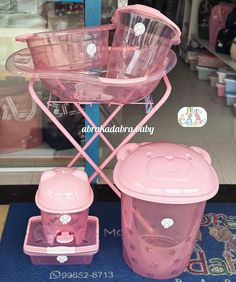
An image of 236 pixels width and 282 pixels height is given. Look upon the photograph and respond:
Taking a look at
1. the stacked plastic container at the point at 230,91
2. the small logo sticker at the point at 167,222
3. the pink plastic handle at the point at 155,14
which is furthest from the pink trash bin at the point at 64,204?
the stacked plastic container at the point at 230,91

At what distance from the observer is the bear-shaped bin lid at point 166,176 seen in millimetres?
1516

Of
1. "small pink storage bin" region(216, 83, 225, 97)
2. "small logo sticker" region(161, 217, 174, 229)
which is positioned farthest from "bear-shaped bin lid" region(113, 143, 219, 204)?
"small pink storage bin" region(216, 83, 225, 97)

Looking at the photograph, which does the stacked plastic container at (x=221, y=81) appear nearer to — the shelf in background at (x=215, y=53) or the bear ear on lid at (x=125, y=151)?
the shelf in background at (x=215, y=53)

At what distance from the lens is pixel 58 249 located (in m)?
1.67

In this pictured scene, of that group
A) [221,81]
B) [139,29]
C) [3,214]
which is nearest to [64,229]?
[3,214]

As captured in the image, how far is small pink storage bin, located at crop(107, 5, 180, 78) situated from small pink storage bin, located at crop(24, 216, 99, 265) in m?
0.66

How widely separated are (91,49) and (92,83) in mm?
266

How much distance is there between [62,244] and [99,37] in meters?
0.83

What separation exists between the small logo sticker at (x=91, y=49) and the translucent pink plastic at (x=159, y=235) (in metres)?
0.58

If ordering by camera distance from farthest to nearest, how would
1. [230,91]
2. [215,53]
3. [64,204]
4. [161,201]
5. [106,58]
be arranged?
[215,53] → [230,91] → [106,58] → [64,204] → [161,201]

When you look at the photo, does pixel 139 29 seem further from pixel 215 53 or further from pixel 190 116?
pixel 215 53

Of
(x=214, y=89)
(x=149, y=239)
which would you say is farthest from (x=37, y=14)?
(x=214, y=89)

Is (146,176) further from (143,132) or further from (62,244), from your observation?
(143,132)

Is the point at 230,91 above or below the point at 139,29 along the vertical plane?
below
